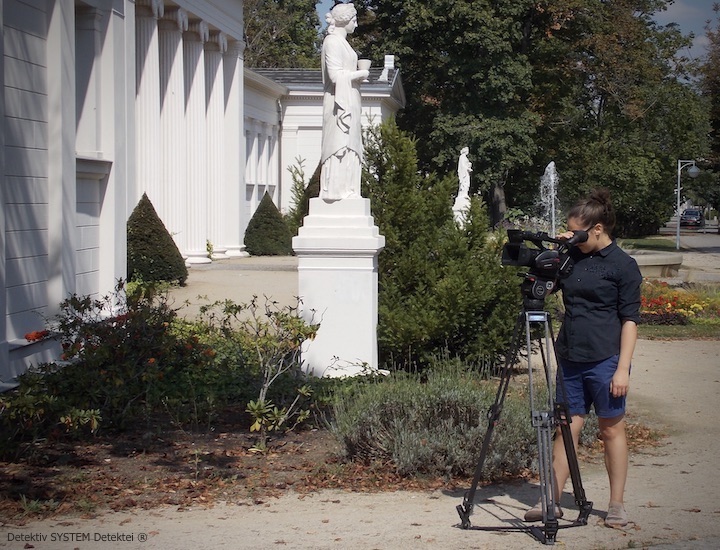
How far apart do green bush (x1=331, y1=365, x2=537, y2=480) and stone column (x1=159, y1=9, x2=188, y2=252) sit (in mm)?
20694

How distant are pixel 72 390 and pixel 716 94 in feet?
143

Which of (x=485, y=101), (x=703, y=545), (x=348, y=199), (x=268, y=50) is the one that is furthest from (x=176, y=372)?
(x=268, y=50)

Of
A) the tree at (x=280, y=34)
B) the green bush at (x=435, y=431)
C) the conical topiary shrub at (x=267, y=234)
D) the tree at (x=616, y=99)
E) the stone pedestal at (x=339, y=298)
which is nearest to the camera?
the green bush at (x=435, y=431)

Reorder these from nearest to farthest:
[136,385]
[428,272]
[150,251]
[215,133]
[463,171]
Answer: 1. [136,385]
2. [428,272]
3. [150,251]
4. [215,133]
5. [463,171]

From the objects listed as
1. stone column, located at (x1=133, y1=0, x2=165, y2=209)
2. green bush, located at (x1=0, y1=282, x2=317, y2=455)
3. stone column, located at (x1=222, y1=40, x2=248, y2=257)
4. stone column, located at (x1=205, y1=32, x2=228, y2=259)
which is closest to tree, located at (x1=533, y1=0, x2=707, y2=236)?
stone column, located at (x1=222, y1=40, x2=248, y2=257)

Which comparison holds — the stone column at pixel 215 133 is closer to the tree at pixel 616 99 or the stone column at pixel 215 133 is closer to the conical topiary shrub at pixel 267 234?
the conical topiary shrub at pixel 267 234

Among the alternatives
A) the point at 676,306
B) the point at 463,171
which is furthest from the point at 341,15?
the point at 463,171

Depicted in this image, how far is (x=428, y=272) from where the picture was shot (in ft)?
34.5

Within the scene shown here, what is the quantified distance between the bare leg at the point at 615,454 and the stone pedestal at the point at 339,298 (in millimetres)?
4119

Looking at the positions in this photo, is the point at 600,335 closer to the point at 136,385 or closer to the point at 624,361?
the point at 624,361

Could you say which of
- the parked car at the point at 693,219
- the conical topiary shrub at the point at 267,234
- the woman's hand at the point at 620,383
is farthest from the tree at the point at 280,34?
the woman's hand at the point at 620,383

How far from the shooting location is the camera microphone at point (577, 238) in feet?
17.8

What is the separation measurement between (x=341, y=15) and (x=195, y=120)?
19.5 meters

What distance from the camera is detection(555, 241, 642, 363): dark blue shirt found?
18.1ft
